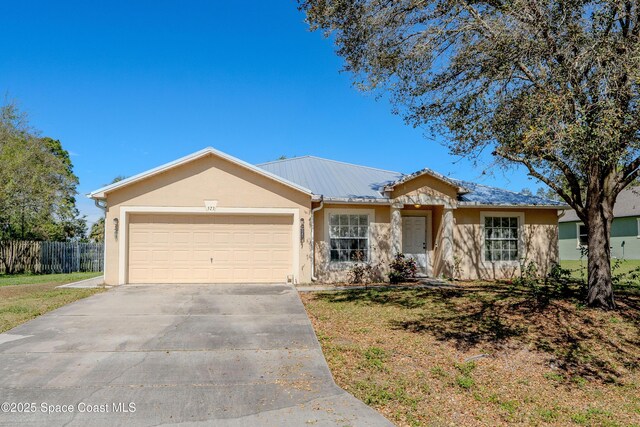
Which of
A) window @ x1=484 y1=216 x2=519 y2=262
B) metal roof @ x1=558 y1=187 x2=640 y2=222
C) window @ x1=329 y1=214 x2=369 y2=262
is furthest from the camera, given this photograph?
metal roof @ x1=558 y1=187 x2=640 y2=222

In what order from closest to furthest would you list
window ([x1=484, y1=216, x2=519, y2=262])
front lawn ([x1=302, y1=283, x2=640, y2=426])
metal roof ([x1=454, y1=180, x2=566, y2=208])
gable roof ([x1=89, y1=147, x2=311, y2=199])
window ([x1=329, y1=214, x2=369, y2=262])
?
front lawn ([x1=302, y1=283, x2=640, y2=426]) → gable roof ([x1=89, y1=147, x2=311, y2=199]) → window ([x1=329, y1=214, x2=369, y2=262]) → metal roof ([x1=454, y1=180, x2=566, y2=208]) → window ([x1=484, y1=216, x2=519, y2=262])

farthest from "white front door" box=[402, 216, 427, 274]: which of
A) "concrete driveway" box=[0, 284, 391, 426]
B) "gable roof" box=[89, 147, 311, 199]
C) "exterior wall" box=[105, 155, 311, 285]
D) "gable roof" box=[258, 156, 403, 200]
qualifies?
"concrete driveway" box=[0, 284, 391, 426]

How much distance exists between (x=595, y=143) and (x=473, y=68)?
3454 millimetres

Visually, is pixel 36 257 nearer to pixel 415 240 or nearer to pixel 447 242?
pixel 415 240

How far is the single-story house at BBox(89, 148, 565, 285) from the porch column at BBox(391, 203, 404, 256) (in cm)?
3

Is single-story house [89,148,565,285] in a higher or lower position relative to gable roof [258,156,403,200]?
lower

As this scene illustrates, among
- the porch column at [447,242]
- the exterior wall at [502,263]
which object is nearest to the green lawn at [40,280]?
the porch column at [447,242]

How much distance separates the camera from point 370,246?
13.8m

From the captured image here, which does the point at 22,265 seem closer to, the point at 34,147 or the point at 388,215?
the point at 34,147

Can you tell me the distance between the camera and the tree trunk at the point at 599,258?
8.48 m

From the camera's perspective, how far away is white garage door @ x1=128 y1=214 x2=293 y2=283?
12.7 metres

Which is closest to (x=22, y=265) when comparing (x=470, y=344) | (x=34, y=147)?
(x=34, y=147)

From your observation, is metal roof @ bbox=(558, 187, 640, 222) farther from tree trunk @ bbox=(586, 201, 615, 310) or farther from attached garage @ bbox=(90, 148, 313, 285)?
attached garage @ bbox=(90, 148, 313, 285)

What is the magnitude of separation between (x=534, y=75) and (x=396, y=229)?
22.3 ft
